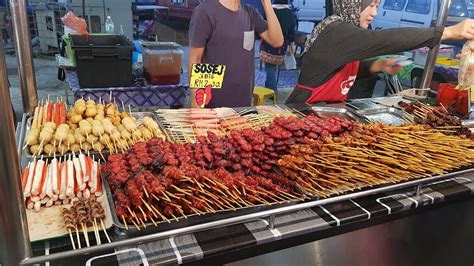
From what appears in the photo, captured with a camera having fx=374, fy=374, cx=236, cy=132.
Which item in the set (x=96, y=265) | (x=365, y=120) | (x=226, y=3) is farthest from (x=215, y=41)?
(x=96, y=265)

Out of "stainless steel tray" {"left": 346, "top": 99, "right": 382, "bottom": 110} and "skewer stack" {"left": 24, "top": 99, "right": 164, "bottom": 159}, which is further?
"stainless steel tray" {"left": 346, "top": 99, "right": 382, "bottom": 110}

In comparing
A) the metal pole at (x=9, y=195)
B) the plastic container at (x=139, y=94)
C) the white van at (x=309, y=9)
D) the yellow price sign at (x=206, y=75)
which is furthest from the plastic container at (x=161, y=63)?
the white van at (x=309, y=9)

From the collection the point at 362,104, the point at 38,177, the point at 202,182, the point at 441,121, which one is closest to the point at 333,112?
the point at 362,104

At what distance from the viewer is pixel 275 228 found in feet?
5.86

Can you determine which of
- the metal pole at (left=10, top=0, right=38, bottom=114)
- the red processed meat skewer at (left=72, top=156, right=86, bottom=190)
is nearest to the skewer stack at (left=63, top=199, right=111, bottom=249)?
the red processed meat skewer at (left=72, top=156, right=86, bottom=190)

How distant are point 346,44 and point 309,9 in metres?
10.9

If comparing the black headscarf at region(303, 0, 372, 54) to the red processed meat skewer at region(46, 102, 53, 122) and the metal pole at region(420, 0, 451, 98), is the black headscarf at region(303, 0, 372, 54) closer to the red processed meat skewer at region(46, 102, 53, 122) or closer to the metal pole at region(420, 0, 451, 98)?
the metal pole at region(420, 0, 451, 98)

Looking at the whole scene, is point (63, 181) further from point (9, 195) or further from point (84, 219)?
point (9, 195)

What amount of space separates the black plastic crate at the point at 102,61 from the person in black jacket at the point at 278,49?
4.15 metres

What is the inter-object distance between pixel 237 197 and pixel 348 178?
69 centimetres

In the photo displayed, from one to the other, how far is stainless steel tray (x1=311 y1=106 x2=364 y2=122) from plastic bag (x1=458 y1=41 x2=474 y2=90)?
0.90 m

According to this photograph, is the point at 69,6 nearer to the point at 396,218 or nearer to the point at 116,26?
the point at 116,26

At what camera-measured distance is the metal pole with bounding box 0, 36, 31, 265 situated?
3.41 feet

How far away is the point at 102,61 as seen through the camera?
4688 millimetres
